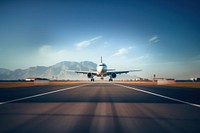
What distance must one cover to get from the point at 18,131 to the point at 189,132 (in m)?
3.67

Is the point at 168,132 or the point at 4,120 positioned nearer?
the point at 168,132

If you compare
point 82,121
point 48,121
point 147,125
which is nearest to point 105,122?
point 82,121

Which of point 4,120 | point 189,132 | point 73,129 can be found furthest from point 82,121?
point 189,132

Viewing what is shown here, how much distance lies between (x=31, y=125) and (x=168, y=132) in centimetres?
320

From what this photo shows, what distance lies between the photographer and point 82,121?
21.3 feet

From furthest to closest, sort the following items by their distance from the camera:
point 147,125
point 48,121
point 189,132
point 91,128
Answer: point 48,121
point 147,125
point 91,128
point 189,132

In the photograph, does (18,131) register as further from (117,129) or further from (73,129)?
(117,129)

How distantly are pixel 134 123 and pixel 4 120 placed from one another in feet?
11.6

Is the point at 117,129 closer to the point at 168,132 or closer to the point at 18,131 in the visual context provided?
the point at 168,132

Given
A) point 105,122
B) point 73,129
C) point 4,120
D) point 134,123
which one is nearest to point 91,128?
point 73,129

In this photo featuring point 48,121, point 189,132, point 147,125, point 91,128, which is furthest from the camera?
point 48,121

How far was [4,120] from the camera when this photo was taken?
21.9ft

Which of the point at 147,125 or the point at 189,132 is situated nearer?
the point at 189,132

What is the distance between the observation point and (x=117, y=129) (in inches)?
217
